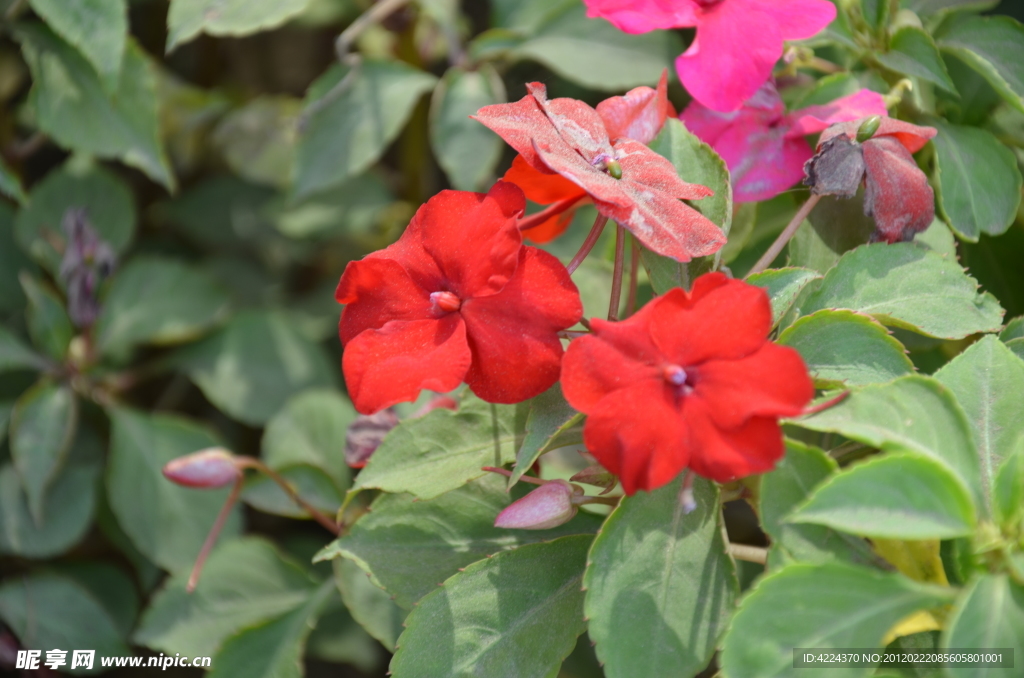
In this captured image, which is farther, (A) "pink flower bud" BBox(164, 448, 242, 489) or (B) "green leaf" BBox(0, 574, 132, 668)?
(B) "green leaf" BBox(0, 574, 132, 668)

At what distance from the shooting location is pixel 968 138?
719mm

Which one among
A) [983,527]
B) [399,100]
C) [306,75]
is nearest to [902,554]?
[983,527]

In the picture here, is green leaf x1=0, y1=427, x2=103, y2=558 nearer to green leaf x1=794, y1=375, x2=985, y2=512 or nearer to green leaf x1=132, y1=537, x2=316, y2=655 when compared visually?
green leaf x1=132, y1=537, x2=316, y2=655

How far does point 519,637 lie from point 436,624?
0.20ft

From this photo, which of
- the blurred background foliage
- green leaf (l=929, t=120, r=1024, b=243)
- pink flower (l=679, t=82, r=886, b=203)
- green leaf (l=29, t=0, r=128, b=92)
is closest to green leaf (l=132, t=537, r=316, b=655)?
the blurred background foliage

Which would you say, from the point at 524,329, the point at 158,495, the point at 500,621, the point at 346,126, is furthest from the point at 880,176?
the point at 158,495

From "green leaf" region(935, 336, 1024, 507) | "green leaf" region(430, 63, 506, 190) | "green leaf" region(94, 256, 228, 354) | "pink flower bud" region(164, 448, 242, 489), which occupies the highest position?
"green leaf" region(935, 336, 1024, 507)

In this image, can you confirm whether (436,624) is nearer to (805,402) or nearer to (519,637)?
(519,637)

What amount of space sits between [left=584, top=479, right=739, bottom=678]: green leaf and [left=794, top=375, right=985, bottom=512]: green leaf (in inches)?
4.5

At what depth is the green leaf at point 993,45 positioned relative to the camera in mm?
708

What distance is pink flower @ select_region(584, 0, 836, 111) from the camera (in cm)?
58

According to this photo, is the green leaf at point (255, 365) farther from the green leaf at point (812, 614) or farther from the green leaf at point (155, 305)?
the green leaf at point (812, 614)

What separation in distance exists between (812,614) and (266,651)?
2.00 feet

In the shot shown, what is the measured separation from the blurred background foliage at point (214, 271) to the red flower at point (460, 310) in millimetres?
246
